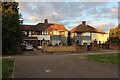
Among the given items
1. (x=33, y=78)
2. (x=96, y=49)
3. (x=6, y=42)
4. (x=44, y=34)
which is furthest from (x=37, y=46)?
(x=33, y=78)

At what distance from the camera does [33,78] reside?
23.6 ft

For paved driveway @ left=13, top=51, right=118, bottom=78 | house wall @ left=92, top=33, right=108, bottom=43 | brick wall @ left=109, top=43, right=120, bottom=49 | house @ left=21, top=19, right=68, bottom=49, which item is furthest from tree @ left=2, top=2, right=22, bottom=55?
house wall @ left=92, top=33, right=108, bottom=43

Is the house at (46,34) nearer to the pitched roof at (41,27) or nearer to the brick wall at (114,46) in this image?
the pitched roof at (41,27)

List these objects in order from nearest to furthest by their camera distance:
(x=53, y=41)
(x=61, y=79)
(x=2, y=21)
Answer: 1. (x=61, y=79)
2. (x=2, y=21)
3. (x=53, y=41)

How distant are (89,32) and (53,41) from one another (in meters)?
11.6

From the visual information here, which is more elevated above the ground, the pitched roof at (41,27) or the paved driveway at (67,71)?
the pitched roof at (41,27)

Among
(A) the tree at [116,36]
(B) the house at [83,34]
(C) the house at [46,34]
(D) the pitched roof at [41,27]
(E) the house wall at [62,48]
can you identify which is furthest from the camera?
(B) the house at [83,34]

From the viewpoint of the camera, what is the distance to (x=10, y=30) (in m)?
21.0

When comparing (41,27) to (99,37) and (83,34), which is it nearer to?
(83,34)

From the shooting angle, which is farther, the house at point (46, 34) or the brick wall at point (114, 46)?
the house at point (46, 34)

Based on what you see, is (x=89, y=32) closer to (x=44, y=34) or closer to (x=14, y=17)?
(x=44, y=34)

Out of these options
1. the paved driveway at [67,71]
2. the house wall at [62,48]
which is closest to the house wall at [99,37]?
the house wall at [62,48]

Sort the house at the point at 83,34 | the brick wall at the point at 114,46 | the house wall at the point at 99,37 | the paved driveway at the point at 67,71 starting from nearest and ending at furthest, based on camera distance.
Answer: the paved driveway at the point at 67,71, the brick wall at the point at 114,46, the house at the point at 83,34, the house wall at the point at 99,37

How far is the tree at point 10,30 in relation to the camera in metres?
20.9
